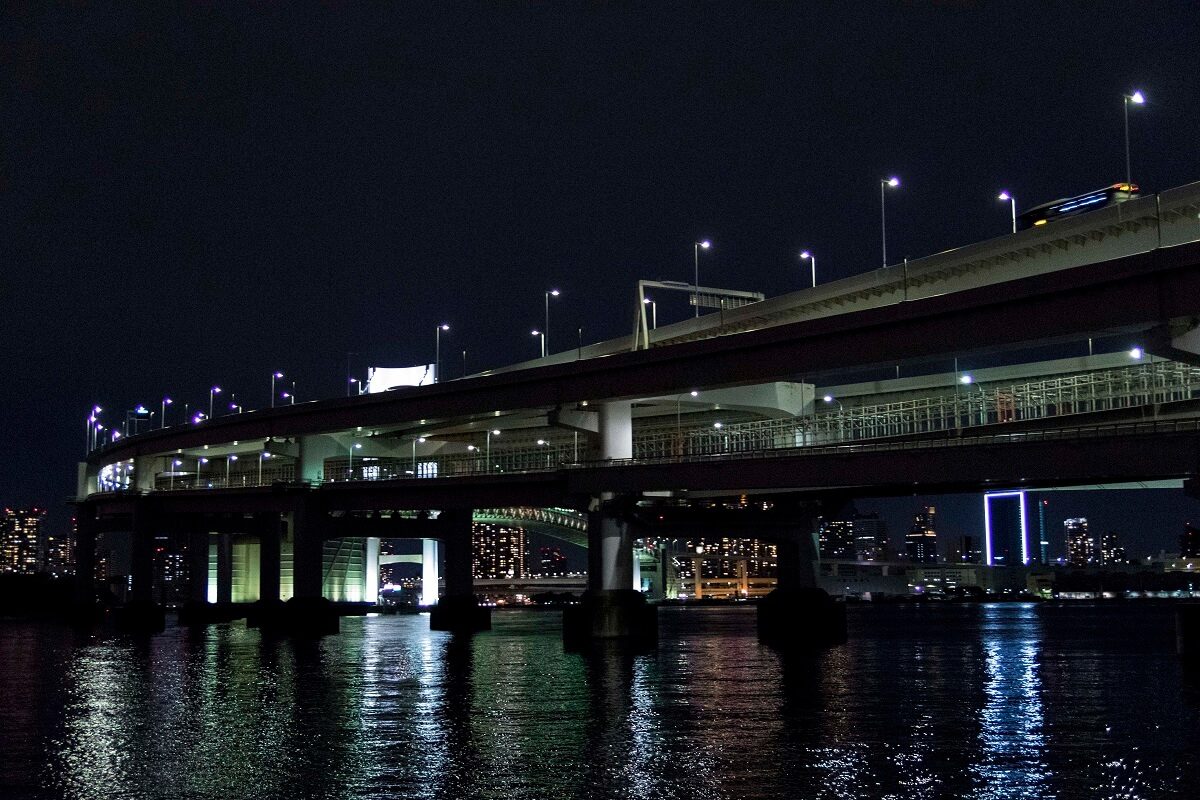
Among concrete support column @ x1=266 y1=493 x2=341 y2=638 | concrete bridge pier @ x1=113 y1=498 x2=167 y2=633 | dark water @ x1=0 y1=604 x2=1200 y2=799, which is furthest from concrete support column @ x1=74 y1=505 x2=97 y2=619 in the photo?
dark water @ x1=0 y1=604 x2=1200 y2=799

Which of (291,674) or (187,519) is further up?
(187,519)

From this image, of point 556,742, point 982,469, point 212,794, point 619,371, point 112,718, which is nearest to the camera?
point 212,794

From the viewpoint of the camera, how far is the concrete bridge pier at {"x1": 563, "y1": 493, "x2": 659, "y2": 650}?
7394cm

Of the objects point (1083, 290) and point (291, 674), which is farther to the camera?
point (291, 674)

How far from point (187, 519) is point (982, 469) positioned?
291ft

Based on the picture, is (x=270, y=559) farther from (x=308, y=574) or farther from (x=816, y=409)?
(x=816, y=409)

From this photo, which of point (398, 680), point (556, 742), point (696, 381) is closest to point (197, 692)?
point (398, 680)

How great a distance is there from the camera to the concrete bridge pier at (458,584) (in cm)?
10875

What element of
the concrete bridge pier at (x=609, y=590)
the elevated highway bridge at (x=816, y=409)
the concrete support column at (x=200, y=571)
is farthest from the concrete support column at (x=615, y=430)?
the concrete support column at (x=200, y=571)

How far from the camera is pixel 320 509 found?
9800 cm

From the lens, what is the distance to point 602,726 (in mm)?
40281

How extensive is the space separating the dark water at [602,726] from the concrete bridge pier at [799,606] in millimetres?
12403

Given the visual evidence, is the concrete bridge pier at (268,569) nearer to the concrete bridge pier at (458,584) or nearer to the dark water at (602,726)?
the concrete bridge pier at (458,584)

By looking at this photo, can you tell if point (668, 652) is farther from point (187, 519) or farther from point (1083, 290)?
point (187, 519)
